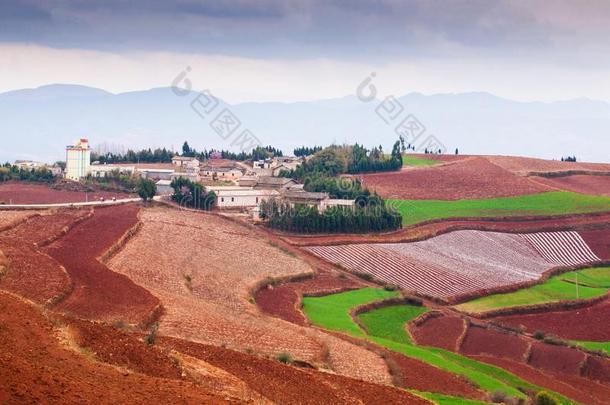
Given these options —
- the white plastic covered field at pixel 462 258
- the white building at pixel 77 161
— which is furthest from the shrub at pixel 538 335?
the white building at pixel 77 161

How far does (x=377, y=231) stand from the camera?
73.9 meters

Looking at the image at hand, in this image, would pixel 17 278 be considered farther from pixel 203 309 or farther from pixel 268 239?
pixel 268 239

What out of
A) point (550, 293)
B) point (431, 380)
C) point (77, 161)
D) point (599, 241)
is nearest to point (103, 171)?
point (77, 161)

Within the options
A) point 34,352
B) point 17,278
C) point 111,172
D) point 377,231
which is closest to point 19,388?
point 34,352

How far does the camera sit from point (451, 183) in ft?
326

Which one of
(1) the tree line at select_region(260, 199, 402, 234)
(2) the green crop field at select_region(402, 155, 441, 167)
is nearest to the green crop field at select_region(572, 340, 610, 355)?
(1) the tree line at select_region(260, 199, 402, 234)

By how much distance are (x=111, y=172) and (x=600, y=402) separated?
6793 centimetres

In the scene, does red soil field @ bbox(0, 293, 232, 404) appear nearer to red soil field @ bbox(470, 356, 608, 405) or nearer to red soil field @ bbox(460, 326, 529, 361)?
red soil field @ bbox(470, 356, 608, 405)

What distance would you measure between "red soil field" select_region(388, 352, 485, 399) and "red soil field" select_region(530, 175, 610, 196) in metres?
68.3

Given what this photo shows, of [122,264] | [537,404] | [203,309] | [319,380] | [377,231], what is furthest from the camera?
[377,231]

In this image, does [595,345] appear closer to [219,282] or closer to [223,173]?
[219,282]

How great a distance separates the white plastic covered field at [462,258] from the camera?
57656 millimetres

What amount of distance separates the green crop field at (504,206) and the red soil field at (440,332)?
3123cm

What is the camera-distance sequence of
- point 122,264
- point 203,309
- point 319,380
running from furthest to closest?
1. point 122,264
2. point 203,309
3. point 319,380
